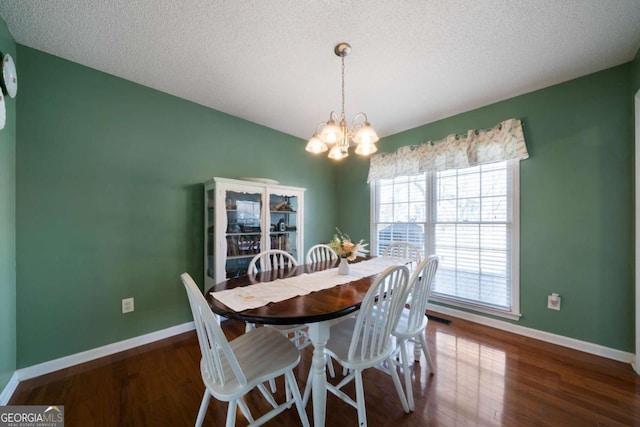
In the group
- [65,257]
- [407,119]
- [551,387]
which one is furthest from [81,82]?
[551,387]

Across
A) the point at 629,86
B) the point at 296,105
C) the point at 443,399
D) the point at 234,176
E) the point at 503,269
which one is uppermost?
the point at 296,105

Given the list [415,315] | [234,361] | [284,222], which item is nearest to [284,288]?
[234,361]

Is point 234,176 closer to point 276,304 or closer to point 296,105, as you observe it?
point 296,105

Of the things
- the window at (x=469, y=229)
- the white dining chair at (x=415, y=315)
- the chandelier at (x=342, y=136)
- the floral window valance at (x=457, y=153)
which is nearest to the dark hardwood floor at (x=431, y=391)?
the white dining chair at (x=415, y=315)

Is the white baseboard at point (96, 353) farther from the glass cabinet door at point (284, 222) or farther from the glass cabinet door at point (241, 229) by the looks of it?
the glass cabinet door at point (284, 222)

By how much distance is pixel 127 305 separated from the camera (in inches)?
84.8

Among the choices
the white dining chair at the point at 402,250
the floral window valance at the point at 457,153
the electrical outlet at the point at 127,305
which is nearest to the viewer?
the electrical outlet at the point at 127,305

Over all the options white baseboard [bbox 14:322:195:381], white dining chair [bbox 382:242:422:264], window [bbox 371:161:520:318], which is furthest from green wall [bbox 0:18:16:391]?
window [bbox 371:161:520:318]

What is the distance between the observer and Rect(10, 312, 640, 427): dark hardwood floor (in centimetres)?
141

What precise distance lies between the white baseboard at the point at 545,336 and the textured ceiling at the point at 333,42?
2.34 m

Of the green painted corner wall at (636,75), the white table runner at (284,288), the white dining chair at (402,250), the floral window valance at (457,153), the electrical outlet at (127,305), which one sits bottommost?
the electrical outlet at (127,305)

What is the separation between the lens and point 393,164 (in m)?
3.33

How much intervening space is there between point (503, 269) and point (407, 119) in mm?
2002

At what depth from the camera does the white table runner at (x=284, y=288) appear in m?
1.30
